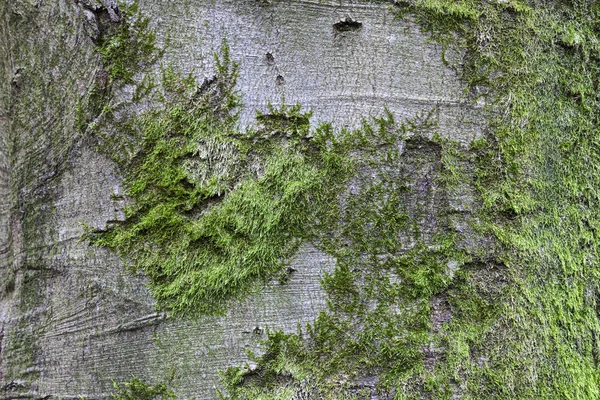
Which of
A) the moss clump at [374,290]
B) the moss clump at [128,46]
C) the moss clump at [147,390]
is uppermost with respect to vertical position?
the moss clump at [128,46]

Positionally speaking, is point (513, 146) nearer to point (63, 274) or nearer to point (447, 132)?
point (447, 132)

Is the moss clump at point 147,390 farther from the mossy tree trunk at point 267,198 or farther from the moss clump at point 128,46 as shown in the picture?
the moss clump at point 128,46

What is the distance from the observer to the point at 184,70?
3.63 ft

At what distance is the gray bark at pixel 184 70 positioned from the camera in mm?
1104

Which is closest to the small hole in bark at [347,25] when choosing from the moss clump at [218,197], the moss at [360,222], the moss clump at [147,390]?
the moss at [360,222]

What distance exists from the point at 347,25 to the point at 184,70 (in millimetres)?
435

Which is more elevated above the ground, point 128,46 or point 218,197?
point 128,46

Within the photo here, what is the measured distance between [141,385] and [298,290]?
48 cm

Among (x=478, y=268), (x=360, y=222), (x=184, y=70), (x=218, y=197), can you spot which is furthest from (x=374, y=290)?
(x=184, y=70)

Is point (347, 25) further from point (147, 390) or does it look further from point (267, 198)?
point (147, 390)

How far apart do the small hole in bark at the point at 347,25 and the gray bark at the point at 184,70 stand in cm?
1

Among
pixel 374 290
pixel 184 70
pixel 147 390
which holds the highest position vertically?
pixel 184 70

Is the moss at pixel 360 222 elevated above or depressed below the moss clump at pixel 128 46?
below

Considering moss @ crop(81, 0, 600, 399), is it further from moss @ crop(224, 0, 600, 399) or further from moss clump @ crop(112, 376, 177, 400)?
moss clump @ crop(112, 376, 177, 400)
